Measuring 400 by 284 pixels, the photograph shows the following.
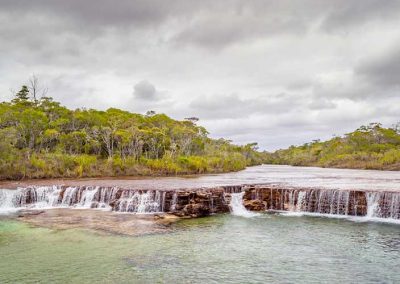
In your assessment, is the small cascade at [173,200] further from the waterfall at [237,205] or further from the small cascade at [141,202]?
the waterfall at [237,205]

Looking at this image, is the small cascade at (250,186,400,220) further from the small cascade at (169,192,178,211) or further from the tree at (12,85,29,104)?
the tree at (12,85,29,104)

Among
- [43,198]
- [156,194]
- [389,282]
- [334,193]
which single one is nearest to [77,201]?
[43,198]

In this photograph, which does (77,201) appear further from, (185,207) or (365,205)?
(365,205)

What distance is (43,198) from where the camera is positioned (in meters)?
24.0

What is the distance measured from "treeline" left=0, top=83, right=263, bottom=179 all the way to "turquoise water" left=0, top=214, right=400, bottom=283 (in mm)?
19082

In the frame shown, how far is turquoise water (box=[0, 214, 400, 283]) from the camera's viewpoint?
10320 mm

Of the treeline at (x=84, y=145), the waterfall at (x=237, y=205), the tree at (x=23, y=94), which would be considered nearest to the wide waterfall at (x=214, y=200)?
the waterfall at (x=237, y=205)

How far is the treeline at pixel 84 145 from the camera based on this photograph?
115ft

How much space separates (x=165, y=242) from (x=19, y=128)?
3378cm

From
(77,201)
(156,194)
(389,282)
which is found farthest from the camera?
(77,201)

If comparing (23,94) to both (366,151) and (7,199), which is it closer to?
(7,199)

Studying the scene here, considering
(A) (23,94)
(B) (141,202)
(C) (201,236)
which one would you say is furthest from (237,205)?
(A) (23,94)

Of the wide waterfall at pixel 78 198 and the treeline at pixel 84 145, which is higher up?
the treeline at pixel 84 145

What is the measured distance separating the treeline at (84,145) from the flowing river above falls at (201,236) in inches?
448
